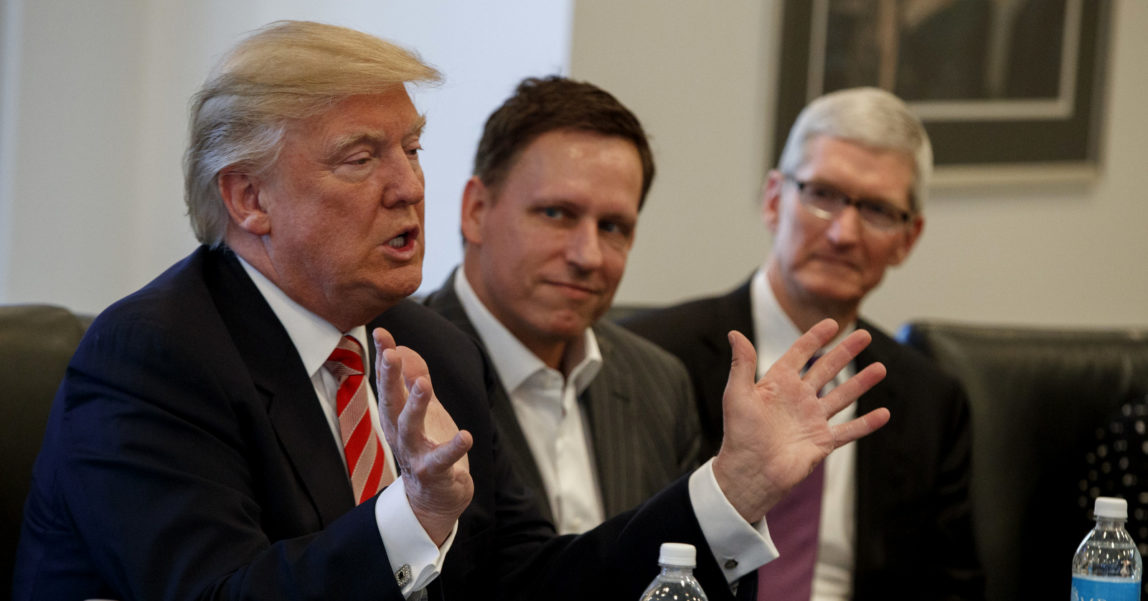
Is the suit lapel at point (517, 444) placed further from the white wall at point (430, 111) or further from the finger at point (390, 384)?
the white wall at point (430, 111)

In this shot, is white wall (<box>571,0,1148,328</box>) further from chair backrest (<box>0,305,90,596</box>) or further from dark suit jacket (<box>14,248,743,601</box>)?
dark suit jacket (<box>14,248,743,601</box>)

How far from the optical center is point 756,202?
3.77 metres

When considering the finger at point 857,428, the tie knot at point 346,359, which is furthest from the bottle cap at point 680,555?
the tie knot at point 346,359

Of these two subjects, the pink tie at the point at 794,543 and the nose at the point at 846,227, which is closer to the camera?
the pink tie at the point at 794,543

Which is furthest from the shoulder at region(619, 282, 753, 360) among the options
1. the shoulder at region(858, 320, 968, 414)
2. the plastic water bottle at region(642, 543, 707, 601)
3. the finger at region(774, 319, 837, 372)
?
the plastic water bottle at region(642, 543, 707, 601)

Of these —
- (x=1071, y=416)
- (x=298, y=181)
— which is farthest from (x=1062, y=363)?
(x=298, y=181)

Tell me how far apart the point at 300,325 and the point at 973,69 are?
2833 mm

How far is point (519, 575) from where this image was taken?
6.81 ft

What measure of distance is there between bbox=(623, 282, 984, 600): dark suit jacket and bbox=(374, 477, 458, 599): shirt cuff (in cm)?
144

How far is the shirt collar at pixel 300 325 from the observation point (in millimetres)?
1881

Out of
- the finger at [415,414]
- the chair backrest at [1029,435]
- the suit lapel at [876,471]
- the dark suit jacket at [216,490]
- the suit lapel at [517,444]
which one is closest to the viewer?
the finger at [415,414]

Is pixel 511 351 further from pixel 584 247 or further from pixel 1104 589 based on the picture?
pixel 1104 589

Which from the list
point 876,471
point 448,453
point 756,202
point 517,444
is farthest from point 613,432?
point 756,202

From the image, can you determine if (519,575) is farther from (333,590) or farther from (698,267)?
(698,267)
